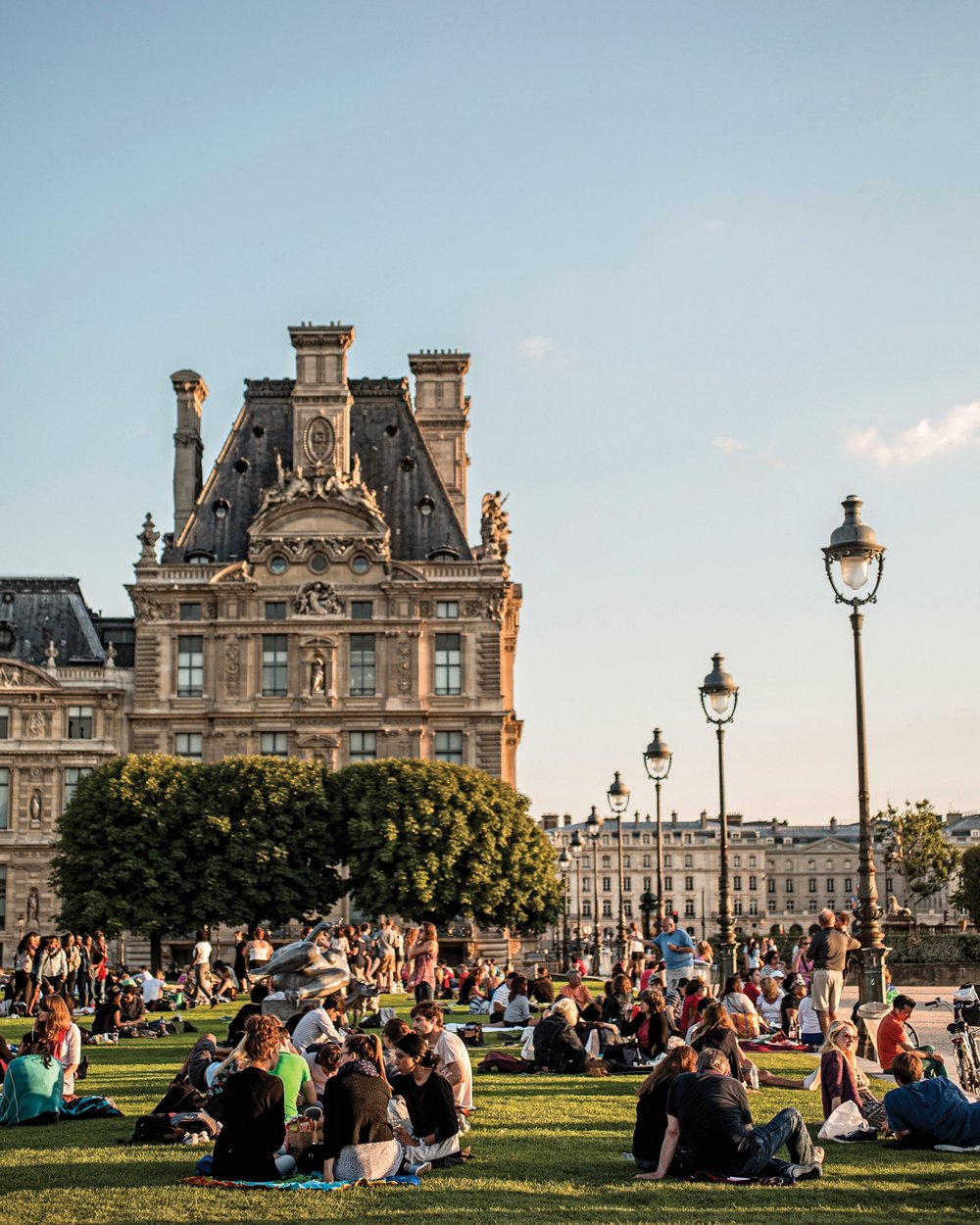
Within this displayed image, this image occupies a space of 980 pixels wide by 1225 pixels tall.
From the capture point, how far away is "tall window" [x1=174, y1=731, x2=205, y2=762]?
68.6 meters

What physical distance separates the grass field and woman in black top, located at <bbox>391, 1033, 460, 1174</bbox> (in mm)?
261

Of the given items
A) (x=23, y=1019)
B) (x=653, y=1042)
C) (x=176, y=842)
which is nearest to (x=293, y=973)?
(x=653, y=1042)

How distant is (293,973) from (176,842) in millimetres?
37124

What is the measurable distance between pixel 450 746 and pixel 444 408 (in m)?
16.5

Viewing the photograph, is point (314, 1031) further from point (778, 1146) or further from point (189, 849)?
point (189, 849)

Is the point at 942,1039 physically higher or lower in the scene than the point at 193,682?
lower

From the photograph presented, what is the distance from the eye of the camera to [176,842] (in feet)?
193

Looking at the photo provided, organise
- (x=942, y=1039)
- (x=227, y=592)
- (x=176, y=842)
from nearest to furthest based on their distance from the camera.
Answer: (x=942, y=1039)
(x=176, y=842)
(x=227, y=592)

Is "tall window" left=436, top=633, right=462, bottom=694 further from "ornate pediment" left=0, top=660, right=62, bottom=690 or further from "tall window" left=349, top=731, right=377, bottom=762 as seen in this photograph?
"ornate pediment" left=0, top=660, right=62, bottom=690

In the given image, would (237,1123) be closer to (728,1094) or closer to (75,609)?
(728,1094)

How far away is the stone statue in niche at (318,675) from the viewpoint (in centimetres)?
6806

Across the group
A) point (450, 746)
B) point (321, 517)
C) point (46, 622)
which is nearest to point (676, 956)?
point (450, 746)

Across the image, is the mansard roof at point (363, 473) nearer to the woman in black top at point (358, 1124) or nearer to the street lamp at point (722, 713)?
the street lamp at point (722, 713)

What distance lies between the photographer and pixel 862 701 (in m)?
22.1
